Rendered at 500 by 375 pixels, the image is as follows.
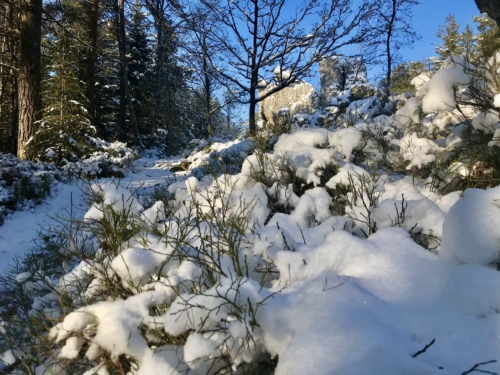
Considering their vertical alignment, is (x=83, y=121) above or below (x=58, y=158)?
above

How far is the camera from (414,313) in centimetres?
124

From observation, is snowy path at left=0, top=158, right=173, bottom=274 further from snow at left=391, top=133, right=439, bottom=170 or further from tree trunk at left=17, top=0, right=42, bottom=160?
snow at left=391, top=133, right=439, bottom=170

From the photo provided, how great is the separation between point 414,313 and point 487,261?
436 mm

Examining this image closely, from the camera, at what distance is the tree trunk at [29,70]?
694cm

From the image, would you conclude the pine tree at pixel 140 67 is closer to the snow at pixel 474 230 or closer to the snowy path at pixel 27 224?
the snowy path at pixel 27 224

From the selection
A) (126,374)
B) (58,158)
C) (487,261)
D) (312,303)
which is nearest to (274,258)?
(312,303)

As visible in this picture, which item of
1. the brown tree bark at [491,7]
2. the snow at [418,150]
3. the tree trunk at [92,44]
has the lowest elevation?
the snow at [418,150]

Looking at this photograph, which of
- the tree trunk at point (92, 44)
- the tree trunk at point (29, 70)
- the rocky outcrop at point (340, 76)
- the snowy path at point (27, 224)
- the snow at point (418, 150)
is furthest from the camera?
the rocky outcrop at point (340, 76)

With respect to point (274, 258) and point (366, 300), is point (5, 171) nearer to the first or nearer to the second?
point (274, 258)

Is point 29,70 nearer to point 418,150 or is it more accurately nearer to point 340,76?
point 418,150

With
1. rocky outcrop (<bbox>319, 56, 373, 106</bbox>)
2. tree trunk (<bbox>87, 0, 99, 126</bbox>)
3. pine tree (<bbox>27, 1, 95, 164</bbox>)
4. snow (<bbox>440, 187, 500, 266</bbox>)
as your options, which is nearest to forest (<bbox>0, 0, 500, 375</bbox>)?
snow (<bbox>440, 187, 500, 266</bbox>)

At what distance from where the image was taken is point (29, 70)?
7031 millimetres

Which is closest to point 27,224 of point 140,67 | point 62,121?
point 62,121

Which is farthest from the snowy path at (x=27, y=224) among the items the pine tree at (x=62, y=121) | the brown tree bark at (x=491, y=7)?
the brown tree bark at (x=491, y=7)
